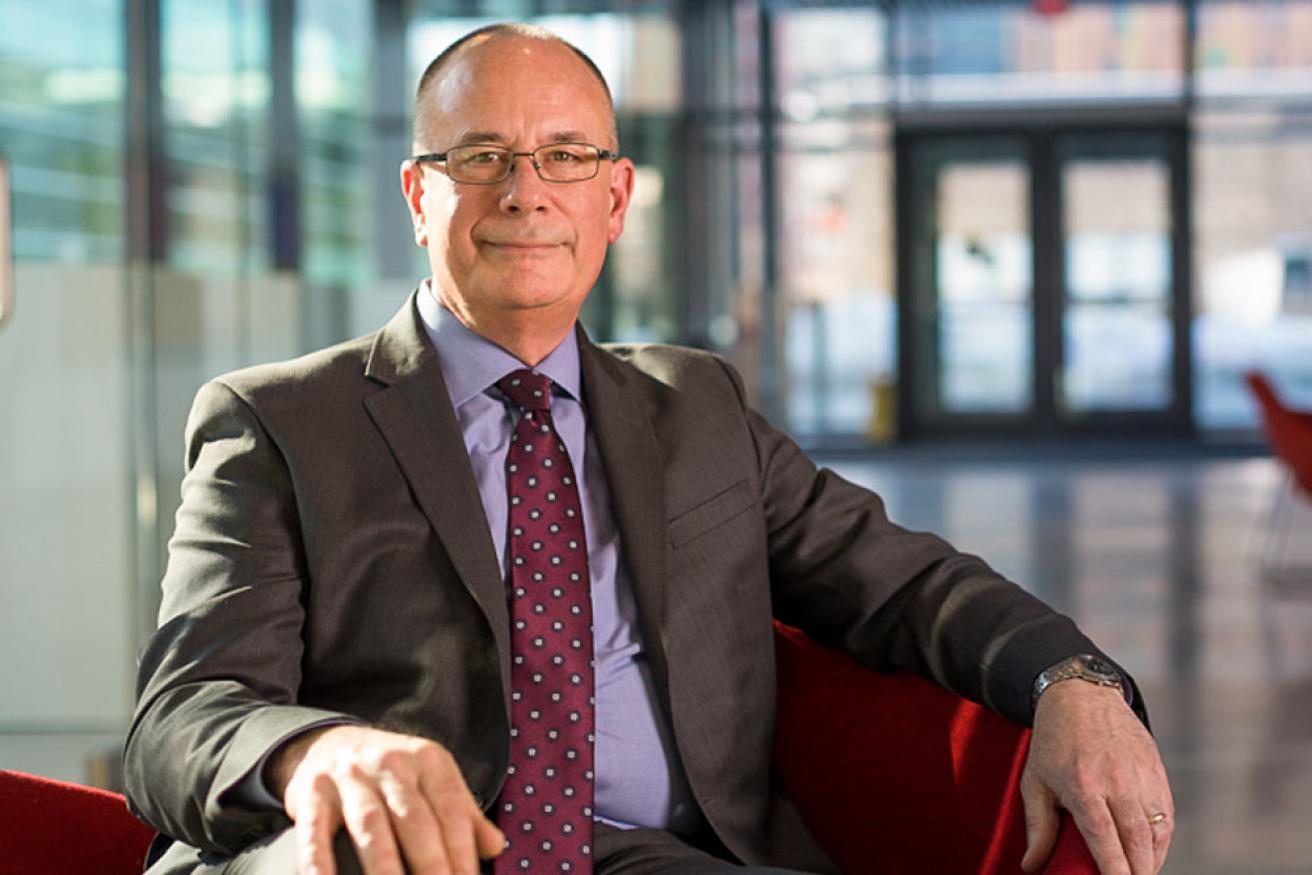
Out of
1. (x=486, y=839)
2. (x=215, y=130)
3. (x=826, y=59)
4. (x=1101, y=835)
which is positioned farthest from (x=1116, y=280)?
(x=486, y=839)

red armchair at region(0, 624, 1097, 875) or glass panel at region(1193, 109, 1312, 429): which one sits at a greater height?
glass panel at region(1193, 109, 1312, 429)

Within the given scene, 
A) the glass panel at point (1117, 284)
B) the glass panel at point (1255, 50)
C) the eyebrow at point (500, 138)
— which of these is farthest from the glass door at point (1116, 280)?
the eyebrow at point (500, 138)

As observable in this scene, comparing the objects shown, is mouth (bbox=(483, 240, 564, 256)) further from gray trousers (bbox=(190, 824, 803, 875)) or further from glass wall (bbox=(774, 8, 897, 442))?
glass wall (bbox=(774, 8, 897, 442))

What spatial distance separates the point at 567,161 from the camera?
6.81 feet

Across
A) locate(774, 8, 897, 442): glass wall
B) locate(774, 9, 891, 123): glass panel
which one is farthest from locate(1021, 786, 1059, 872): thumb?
locate(774, 9, 891, 123): glass panel

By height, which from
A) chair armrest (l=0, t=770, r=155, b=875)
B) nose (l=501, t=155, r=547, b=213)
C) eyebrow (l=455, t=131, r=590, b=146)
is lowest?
chair armrest (l=0, t=770, r=155, b=875)

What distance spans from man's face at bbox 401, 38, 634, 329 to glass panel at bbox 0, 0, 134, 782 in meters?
2.16

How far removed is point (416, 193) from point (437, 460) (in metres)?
0.38

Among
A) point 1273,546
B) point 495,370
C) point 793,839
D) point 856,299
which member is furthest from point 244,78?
point 856,299

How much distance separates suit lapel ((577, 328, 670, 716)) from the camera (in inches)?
79.7

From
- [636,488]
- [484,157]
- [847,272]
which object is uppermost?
[847,272]

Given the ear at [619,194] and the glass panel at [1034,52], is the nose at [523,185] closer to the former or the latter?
the ear at [619,194]

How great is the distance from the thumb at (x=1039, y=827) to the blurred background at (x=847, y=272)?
2280mm

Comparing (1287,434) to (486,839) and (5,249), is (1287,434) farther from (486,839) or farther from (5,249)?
(486,839)
